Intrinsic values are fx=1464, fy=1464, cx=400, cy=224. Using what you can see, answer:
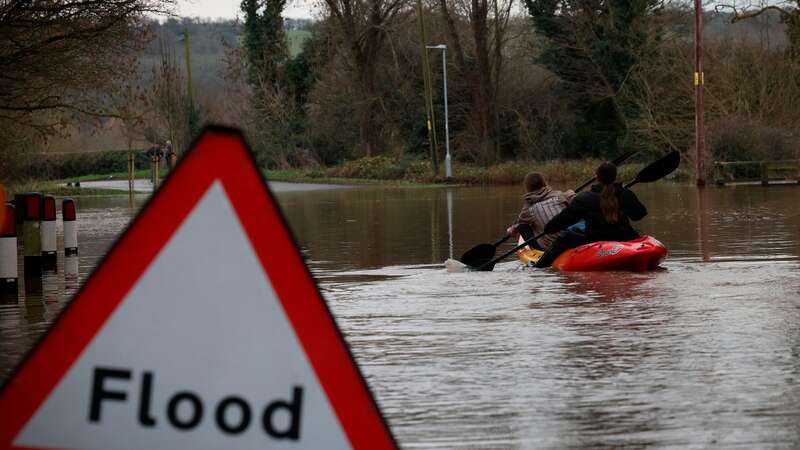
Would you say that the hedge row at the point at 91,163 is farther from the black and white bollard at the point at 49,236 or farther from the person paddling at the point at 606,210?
the person paddling at the point at 606,210

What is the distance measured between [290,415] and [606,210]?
39.9ft

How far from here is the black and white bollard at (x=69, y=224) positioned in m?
18.0

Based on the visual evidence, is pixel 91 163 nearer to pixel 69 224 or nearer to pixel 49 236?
pixel 69 224

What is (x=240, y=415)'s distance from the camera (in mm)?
3303

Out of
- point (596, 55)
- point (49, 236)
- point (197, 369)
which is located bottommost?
point (49, 236)

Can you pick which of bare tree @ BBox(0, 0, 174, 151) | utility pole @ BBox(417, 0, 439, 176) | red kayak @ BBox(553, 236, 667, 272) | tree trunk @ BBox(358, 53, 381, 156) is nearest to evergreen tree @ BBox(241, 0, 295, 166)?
tree trunk @ BBox(358, 53, 381, 156)

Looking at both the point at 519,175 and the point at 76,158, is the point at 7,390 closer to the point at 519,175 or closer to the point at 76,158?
the point at 519,175

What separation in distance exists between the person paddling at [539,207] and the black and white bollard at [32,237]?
18.1 ft

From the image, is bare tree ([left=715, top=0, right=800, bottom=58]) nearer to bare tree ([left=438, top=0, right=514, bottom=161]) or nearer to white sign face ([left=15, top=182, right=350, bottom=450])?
bare tree ([left=438, top=0, right=514, bottom=161])

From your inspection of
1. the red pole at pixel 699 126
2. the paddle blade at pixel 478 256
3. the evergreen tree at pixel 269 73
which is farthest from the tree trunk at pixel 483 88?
the paddle blade at pixel 478 256

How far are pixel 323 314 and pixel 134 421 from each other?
49 cm

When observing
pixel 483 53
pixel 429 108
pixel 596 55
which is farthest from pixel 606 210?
pixel 483 53

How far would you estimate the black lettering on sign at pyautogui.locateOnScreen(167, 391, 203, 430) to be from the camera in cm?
330

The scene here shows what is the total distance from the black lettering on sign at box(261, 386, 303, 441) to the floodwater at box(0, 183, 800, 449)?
269 cm
